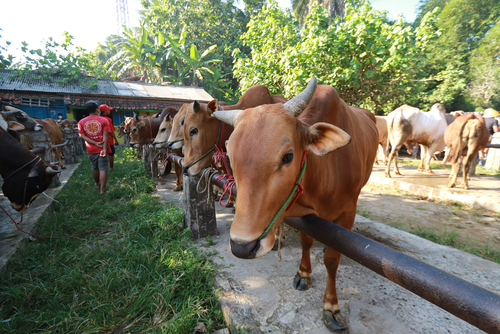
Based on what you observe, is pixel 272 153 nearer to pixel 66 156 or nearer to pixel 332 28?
pixel 332 28

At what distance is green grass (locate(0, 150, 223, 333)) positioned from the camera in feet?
6.86

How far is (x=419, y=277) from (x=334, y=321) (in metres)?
1.34

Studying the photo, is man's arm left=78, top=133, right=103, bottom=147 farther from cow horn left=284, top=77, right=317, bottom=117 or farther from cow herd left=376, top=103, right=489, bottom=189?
cow herd left=376, top=103, right=489, bottom=189

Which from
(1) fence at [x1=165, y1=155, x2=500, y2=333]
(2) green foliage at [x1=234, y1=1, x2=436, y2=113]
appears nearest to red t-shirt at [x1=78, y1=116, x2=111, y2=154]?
(2) green foliage at [x1=234, y1=1, x2=436, y2=113]

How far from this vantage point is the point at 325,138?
144 cm

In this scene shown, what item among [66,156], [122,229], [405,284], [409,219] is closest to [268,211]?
[405,284]

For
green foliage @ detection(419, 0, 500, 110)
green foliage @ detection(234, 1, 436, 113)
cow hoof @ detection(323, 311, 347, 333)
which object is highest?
green foliage @ detection(419, 0, 500, 110)

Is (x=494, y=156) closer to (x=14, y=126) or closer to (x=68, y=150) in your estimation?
(x=14, y=126)

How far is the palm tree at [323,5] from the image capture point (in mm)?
17933

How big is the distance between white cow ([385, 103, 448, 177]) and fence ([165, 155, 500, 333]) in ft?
25.3

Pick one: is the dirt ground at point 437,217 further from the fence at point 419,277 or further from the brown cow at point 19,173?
the brown cow at point 19,173

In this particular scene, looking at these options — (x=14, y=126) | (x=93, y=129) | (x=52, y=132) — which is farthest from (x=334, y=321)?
(x=52, y=132)

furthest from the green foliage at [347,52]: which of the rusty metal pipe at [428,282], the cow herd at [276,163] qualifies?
the rusty metal pipe at [428,282]

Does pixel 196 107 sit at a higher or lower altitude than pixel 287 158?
higher
